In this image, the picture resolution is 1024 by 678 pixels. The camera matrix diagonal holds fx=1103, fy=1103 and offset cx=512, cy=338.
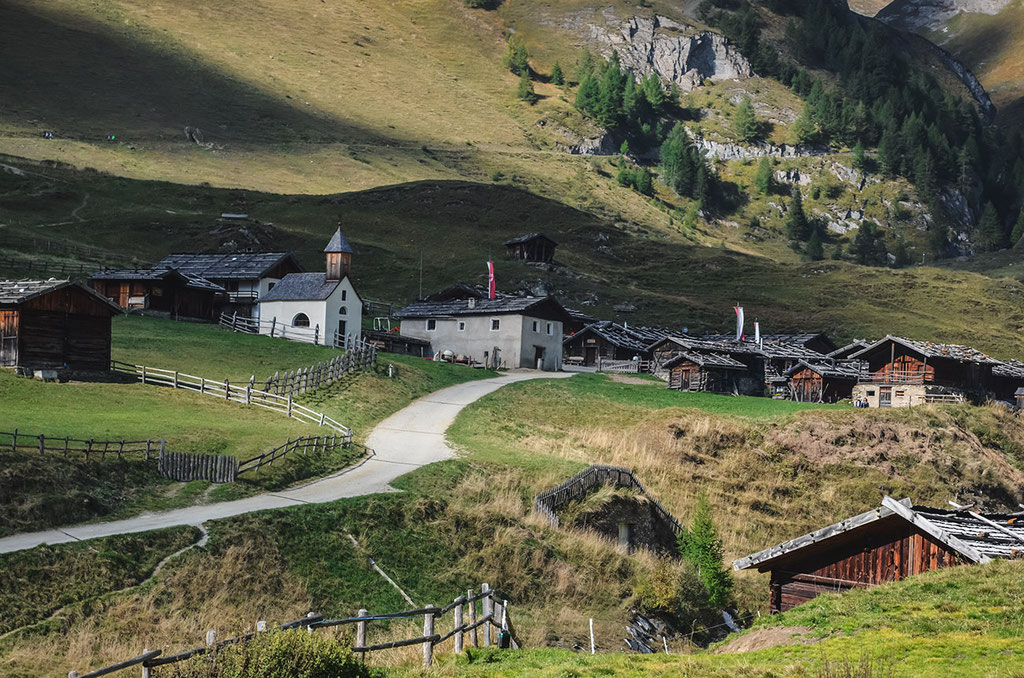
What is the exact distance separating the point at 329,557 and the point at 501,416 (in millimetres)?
26958

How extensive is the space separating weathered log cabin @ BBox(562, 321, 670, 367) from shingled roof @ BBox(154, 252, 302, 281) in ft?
81.6

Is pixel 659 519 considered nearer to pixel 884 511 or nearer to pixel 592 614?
pixel 592 614

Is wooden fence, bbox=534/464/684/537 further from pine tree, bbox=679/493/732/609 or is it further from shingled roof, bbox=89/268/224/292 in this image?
shingled roof, bbox=89/268/224/292

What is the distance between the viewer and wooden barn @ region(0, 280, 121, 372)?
51.5 m

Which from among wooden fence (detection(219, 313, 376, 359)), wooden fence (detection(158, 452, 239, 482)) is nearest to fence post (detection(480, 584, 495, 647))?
wooden fence (detection(158, 452, 239, 482))

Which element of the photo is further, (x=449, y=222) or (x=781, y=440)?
(x=449, y=222)

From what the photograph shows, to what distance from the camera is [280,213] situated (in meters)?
150

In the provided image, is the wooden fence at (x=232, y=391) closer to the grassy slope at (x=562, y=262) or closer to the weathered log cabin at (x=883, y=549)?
the weathered log cabin at (x=883, y=549)

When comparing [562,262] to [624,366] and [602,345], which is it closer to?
[602,345]

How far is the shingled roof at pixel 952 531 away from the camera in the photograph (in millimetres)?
20891

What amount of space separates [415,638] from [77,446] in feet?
63.8

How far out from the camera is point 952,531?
21.7 metres

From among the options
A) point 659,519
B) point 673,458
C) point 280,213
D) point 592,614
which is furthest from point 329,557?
point 280,213

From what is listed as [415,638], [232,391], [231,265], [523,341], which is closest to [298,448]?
[232,391]
